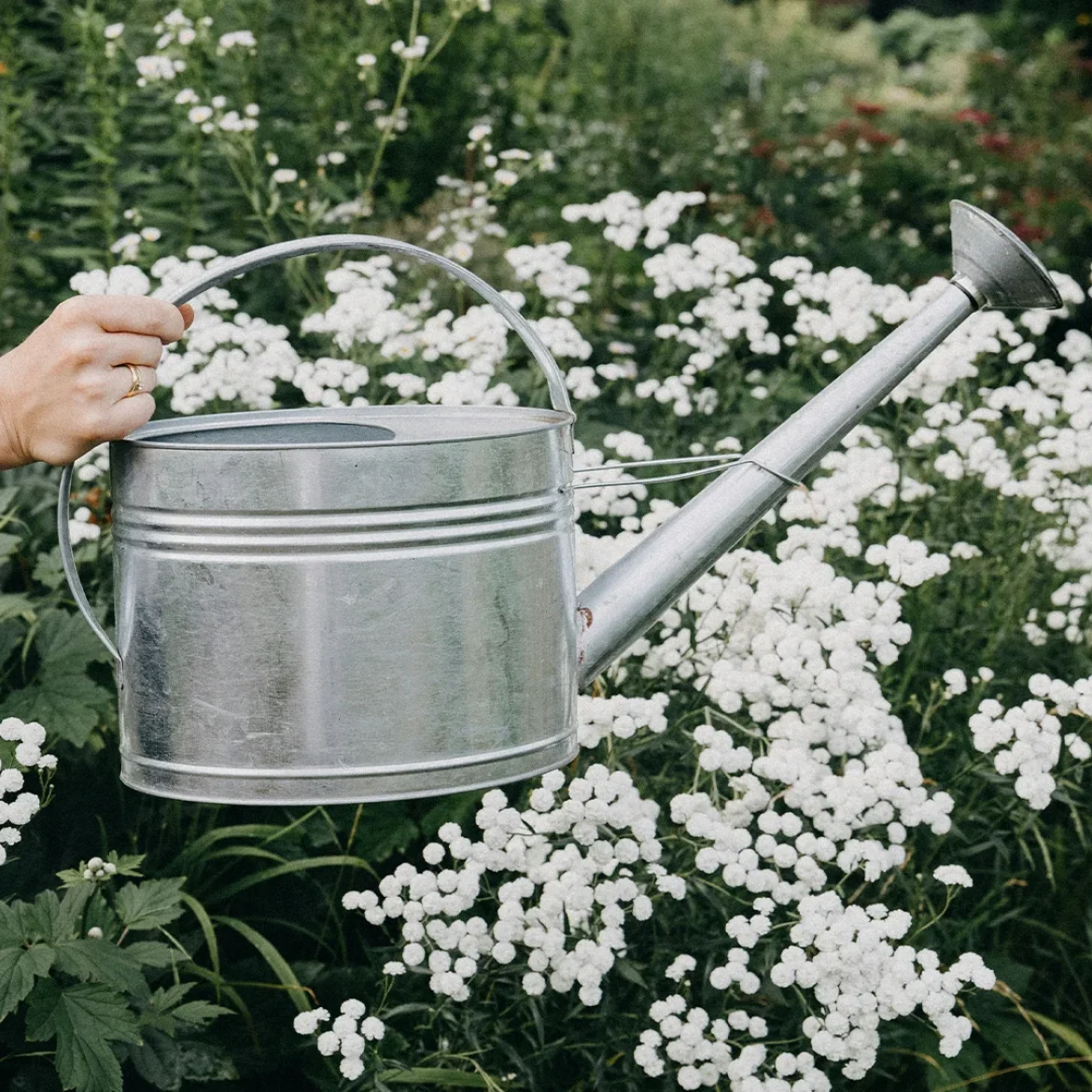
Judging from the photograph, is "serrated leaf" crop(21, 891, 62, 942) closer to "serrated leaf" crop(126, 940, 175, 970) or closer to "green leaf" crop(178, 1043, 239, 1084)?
"serrated leaf" crop(126, 940, 175, 970)

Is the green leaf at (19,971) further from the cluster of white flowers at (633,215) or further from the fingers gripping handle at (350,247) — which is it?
the cluster of white flowers at (633,215)

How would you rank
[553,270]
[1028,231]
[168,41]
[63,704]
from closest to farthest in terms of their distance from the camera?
[63,704] < [553,270] < [168,41] < [1028,231]

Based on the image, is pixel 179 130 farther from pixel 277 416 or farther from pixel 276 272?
pixel 277 416

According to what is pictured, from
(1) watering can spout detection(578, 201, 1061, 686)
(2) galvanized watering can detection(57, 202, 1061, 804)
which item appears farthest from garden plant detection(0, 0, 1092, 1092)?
(2) galvanized watering can detection(57, 202, 1061, 804)

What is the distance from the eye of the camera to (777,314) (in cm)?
411

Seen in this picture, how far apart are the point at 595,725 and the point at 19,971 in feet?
2.50

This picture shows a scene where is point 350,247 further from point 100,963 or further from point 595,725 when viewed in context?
point 100,963

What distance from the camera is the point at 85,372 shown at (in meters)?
1.37

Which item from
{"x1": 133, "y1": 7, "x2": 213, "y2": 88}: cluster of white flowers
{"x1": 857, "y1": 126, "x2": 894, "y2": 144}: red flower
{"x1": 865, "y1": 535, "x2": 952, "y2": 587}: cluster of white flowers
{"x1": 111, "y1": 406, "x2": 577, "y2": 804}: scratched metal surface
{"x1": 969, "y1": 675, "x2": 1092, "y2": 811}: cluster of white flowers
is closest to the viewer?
{"x1": 111, "y1": 406, "x2": 577, "y2": 804}: scratched metal surface

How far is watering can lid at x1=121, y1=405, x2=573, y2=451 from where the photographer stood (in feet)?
5.20

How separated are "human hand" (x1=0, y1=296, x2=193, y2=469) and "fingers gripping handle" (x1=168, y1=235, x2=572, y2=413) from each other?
7 cm

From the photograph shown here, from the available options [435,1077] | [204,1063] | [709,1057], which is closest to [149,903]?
[204,1063]

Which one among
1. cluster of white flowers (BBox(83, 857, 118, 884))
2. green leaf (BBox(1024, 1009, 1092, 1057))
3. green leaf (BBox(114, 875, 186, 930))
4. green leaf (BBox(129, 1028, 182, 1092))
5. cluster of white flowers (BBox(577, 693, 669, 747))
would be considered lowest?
green leaf (BBox(1024, 1009, 1092, 1057))

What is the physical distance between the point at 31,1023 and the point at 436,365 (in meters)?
1.70
